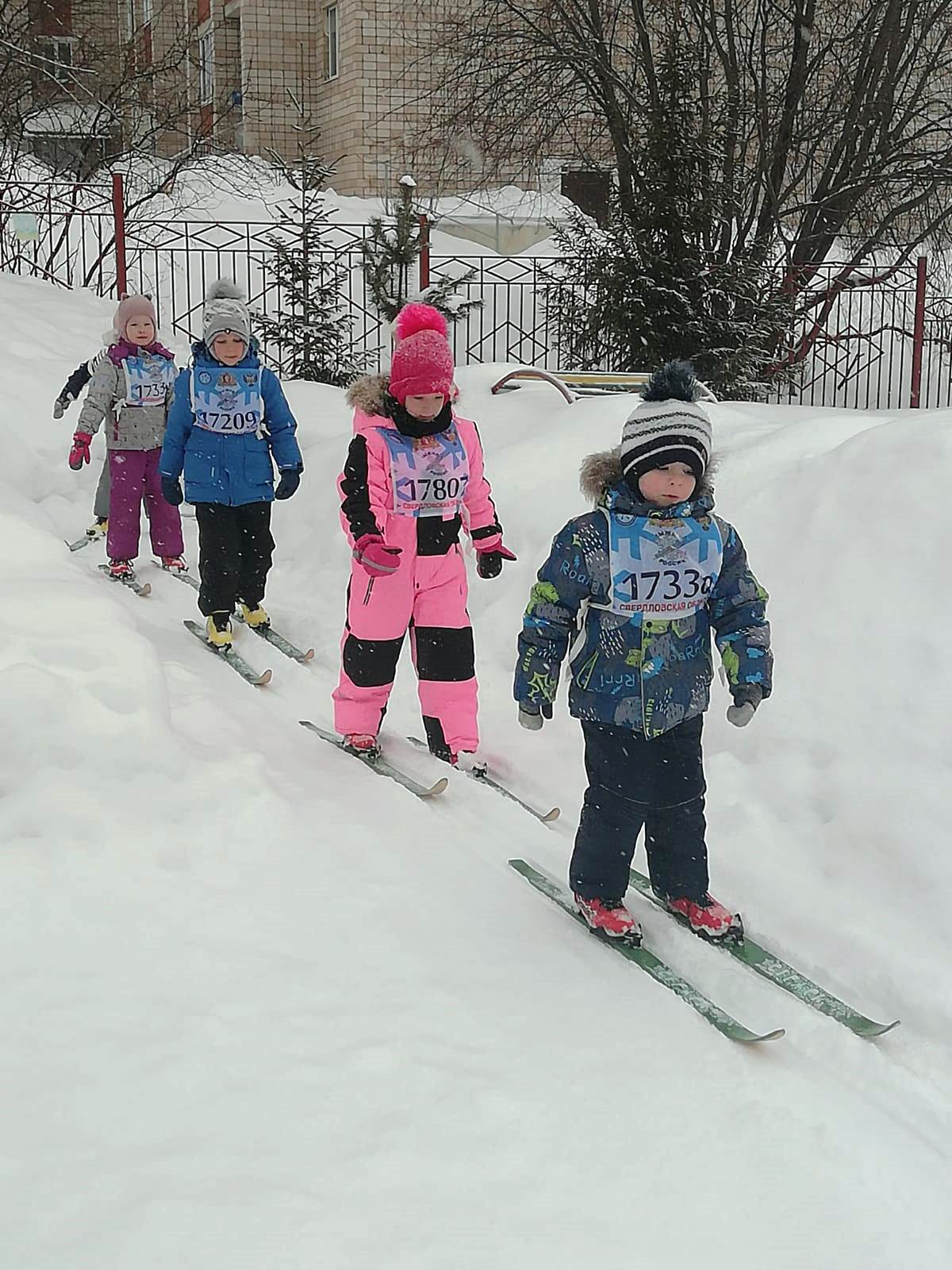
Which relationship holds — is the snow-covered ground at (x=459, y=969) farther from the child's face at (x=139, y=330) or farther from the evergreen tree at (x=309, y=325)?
the evergreen tree at (x=309, y=325)

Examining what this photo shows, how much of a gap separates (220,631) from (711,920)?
334 cm

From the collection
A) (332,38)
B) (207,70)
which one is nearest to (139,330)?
(332,38)

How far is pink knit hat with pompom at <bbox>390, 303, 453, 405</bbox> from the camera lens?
163 inches

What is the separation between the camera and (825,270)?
14.8 m

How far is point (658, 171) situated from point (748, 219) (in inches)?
80.1

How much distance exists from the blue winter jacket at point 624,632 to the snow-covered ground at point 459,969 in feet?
2.21

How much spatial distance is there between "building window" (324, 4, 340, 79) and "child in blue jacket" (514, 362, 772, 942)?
69.6 ft

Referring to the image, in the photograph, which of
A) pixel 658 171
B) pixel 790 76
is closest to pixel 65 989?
pixel 658 171

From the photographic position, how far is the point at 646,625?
315 centimetres

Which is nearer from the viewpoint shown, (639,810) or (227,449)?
(639,810)

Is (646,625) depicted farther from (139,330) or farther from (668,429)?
(139,330)

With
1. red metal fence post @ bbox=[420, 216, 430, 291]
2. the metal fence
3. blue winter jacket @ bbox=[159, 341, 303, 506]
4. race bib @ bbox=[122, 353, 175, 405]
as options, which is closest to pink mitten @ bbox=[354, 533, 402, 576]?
blue winter jacket @ bbox=[159, 341, 303, 506]

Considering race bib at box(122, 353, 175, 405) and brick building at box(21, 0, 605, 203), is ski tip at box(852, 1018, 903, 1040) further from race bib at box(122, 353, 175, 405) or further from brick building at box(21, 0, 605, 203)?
brick building at box(21, 0, 605, 203)

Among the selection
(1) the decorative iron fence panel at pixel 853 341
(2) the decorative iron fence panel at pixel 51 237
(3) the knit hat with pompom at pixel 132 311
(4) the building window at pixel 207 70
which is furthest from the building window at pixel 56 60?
(1) the decorative iron fence panel at pixel 853 341
